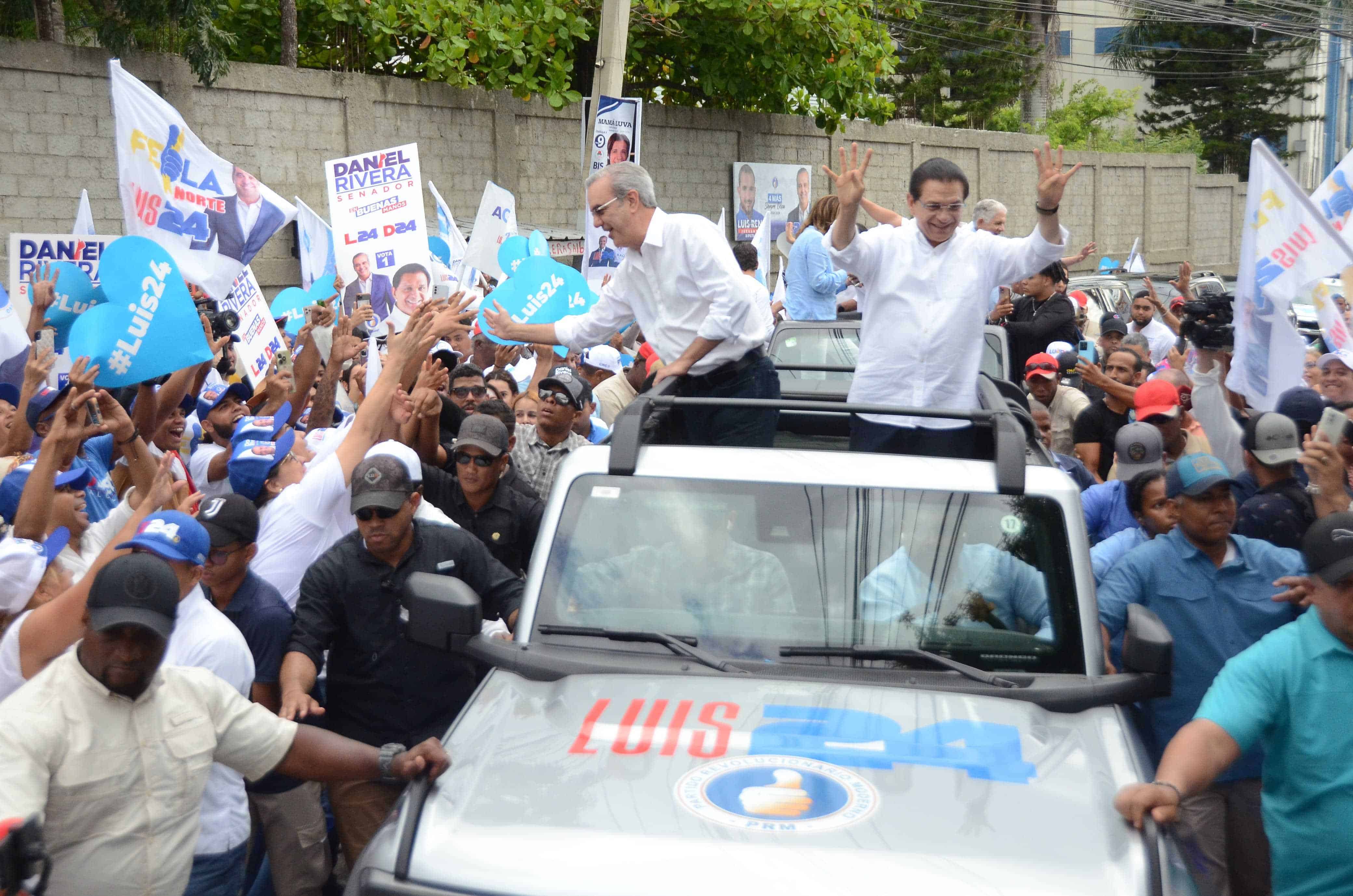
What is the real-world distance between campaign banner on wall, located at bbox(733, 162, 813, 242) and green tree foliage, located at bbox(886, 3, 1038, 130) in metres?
19.7

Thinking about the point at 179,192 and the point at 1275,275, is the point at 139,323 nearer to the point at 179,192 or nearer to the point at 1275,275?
the point at 179,192

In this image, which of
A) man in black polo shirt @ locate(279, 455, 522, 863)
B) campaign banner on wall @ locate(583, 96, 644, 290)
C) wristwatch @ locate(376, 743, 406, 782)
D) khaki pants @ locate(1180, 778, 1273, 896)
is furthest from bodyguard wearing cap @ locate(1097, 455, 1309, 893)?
campaign banner on wall @ locate(583, 96, 644, 290)

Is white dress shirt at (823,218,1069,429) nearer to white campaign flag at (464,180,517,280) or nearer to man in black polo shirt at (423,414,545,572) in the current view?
man in black polo shirt at (423,414,545,572)

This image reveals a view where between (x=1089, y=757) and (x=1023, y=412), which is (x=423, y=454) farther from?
(x=1089, y=757)

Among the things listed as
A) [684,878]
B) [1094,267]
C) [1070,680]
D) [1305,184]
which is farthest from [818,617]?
[1305,184]

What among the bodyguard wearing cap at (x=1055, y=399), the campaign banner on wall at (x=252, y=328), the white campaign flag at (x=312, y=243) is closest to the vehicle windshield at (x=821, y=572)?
the bodyguard wearing cap at (x=1055, y=399)

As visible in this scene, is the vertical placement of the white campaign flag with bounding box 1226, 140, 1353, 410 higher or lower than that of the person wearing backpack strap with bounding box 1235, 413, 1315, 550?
higher

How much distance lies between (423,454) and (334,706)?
6.28 ft

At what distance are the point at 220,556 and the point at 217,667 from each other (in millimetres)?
624

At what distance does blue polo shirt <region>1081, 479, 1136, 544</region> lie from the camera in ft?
19.5

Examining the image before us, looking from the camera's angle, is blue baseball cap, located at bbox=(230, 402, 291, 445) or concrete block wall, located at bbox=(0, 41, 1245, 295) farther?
concrete block wall, located at bbox=(0, 41, 1245, 295)

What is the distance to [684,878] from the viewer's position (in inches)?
106

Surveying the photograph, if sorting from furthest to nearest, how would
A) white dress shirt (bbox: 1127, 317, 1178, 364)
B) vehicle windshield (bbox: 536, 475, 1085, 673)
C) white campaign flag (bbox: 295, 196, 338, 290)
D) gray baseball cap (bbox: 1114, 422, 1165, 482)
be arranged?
1. white dress shirt (bbox: 1127, 317, 1178, 364)
2. white campaign flag (bbox: 295, 196, 338, 290)
3. gray baseball cap (bbox: 1114, 422, 1165, 482)
4. vehicle windshield (bbox: 536, 475, 1085, 673)

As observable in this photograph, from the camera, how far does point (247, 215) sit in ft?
29.4
